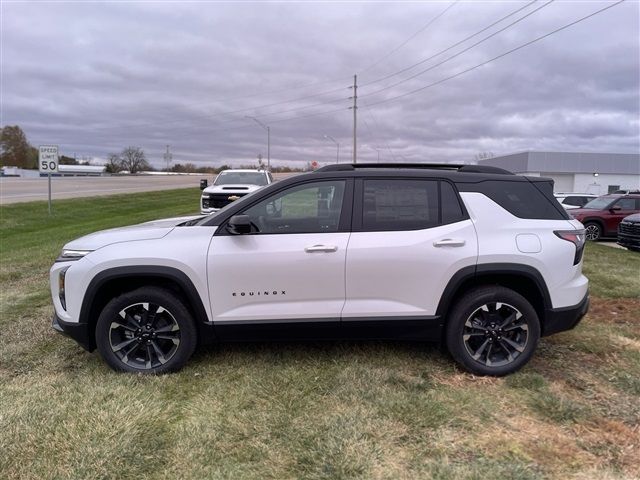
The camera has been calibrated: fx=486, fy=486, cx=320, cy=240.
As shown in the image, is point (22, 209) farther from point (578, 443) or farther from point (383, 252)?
point (578, 443)

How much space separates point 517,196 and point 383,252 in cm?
131

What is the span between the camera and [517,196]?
4188 millimetres

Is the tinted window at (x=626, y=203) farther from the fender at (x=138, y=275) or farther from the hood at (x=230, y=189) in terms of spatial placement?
the fender at (x=138, y=275)

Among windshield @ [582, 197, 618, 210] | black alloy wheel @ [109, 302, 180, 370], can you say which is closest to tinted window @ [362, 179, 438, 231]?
black alloy wheel @ [109, 302, 180, 370]

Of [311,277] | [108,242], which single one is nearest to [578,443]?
[311,277]

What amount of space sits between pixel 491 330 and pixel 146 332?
2.85 meters

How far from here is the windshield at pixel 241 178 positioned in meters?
14.7

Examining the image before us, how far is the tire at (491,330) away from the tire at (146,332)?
7.21 feet

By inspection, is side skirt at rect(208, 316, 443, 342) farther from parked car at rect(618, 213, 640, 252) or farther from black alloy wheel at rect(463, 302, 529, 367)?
parked car at rect(618, 213, 640, 252)

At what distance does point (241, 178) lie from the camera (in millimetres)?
14930

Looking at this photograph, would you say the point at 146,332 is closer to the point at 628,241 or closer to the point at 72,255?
the point at 72,255

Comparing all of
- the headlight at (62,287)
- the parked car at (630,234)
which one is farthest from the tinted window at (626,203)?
the headlight at (62,287)

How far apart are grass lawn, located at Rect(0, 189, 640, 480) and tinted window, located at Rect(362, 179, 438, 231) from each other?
1.24 meters

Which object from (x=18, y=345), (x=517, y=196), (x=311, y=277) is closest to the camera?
(x=311, y=277)
